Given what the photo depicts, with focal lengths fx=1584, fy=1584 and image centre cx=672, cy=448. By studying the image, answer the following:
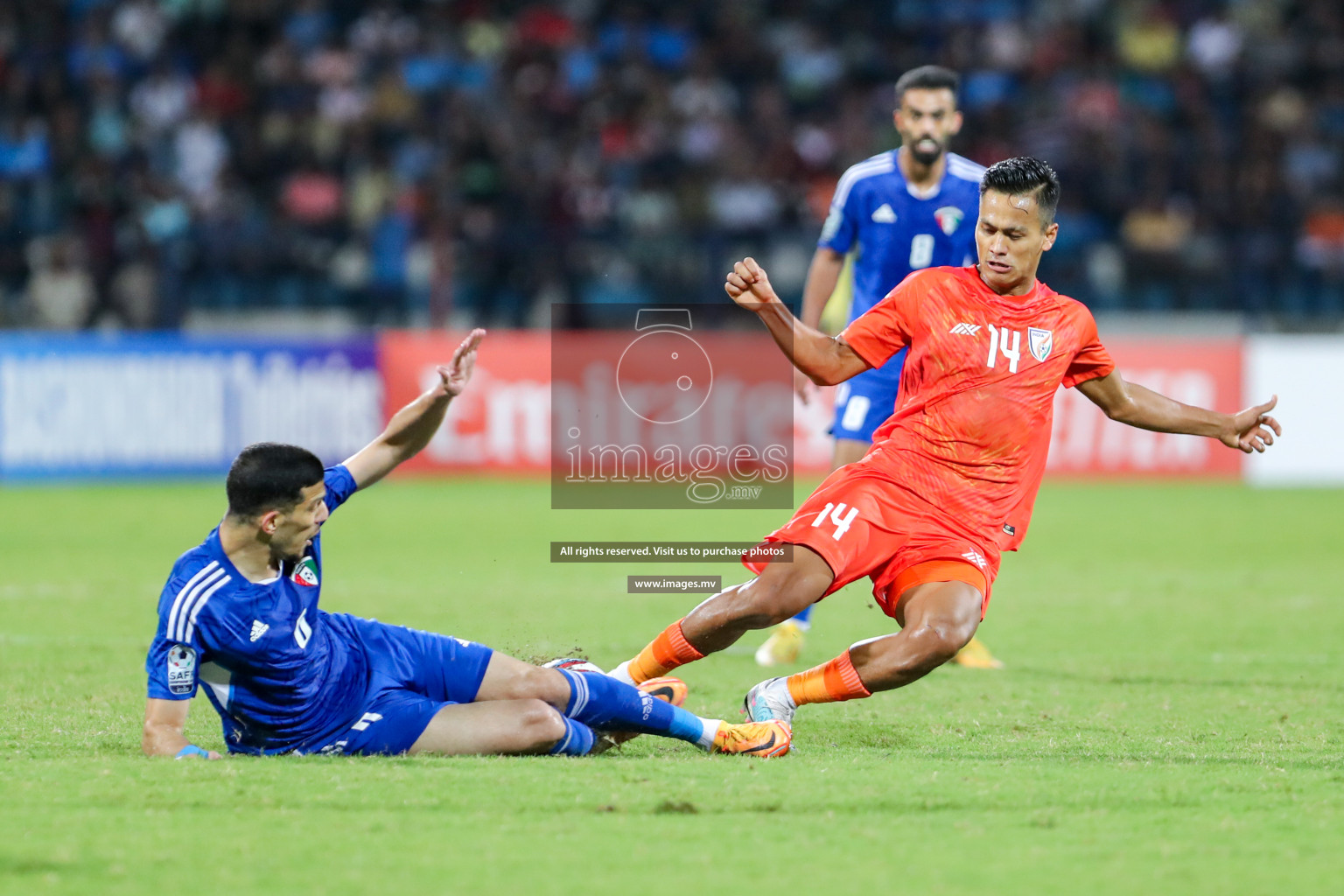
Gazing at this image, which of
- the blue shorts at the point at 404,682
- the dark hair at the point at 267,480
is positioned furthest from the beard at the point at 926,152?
the dark hair at the point at 267,480

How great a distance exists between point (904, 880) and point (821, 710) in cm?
264

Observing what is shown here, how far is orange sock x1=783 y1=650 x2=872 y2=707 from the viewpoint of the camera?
5.38 metres

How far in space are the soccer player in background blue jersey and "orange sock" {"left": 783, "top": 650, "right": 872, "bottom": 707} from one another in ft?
6.65

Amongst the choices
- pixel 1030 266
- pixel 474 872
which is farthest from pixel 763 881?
pixel 1030 266

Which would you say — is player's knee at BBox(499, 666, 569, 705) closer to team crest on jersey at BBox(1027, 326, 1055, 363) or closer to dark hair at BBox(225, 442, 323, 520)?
dark hair at BBox(225, 442, 323, 520)

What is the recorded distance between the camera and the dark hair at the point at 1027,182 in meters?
5.46

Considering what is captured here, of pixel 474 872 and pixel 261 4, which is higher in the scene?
pixel 261 4

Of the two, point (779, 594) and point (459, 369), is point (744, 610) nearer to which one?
point (779, 594)

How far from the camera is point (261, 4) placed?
20516mm

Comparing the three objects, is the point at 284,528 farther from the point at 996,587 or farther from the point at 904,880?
the point at 996,587

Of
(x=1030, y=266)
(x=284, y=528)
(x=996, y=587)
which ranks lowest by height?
(x=996, y=587)

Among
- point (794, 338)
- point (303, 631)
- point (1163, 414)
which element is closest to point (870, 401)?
point (1163, 414)

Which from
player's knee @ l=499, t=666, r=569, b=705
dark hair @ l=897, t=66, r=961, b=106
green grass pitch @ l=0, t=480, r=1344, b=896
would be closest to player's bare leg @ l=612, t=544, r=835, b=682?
green grass pitch @ l=0, t=480, r=1344, b=896

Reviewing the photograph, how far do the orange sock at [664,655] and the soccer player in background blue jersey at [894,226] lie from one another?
6.55 ft
